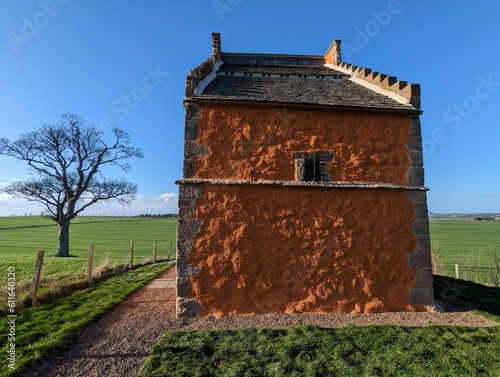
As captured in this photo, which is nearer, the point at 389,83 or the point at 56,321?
the point at 56,321

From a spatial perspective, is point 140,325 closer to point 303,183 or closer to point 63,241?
point 303,183

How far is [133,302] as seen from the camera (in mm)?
7594

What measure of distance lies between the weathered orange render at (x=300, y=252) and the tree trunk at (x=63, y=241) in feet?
66.5

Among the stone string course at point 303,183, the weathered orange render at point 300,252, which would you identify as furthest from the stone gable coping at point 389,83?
the weathered orange render at point 300,252

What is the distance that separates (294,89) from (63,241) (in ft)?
73.0

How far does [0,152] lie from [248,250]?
2471cm

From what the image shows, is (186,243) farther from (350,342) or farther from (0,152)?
(0,152)

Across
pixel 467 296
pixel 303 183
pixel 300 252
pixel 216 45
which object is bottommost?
pixel 467 296

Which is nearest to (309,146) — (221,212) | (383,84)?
(221,212)

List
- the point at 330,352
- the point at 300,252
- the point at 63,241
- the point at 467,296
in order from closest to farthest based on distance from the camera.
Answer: the point at 330,352, the point at 300,252, the point at 467,296, the point at 63,241

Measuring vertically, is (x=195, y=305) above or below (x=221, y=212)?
below

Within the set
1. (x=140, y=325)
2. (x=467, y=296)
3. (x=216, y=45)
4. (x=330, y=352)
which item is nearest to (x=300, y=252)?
(x=330, y=352)

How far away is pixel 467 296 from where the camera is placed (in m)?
8.55

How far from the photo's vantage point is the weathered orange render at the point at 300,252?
6543 mm
